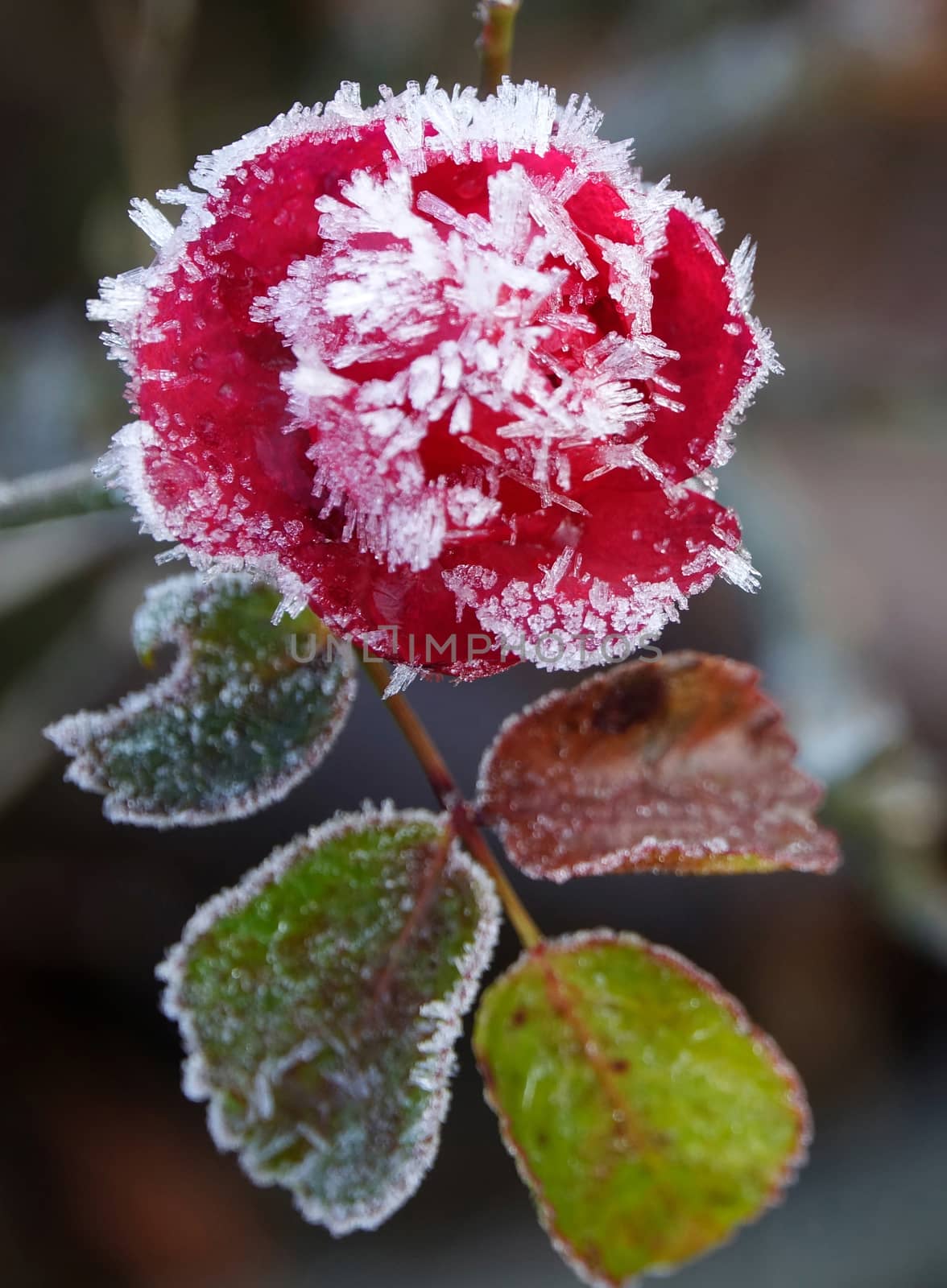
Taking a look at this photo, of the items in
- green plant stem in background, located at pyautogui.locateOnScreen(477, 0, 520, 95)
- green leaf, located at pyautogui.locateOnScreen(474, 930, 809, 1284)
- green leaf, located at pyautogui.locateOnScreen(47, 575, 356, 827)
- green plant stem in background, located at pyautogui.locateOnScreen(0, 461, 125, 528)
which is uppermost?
green plant stem in background, located at pyautogui.locateOnScreen(477, 0, 520, 95)

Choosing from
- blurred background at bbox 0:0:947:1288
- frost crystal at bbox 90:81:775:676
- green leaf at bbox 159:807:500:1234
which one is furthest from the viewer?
blurred background at bbox 0:0:947:1288

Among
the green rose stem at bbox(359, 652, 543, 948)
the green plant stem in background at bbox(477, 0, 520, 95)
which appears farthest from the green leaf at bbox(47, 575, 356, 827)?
the green plant stem in background at bbox(477, 0, 520, 95)

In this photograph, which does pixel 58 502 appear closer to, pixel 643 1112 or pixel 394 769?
pixel 643 1112

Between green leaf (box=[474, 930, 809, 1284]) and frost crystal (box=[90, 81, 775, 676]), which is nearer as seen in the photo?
frost crystal (box=[90, 81, 775, 676])

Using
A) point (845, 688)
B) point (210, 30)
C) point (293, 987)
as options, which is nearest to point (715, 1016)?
point (293, 987)

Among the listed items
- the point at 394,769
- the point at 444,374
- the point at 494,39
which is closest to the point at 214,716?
the point at 444,374

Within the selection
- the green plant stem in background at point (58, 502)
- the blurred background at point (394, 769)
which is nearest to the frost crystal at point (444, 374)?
the green plant stem in background at point (58, 502)

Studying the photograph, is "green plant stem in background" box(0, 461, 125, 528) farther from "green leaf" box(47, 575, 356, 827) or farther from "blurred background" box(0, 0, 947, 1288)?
"blurred background" box(0, 0, 947, 1288)
